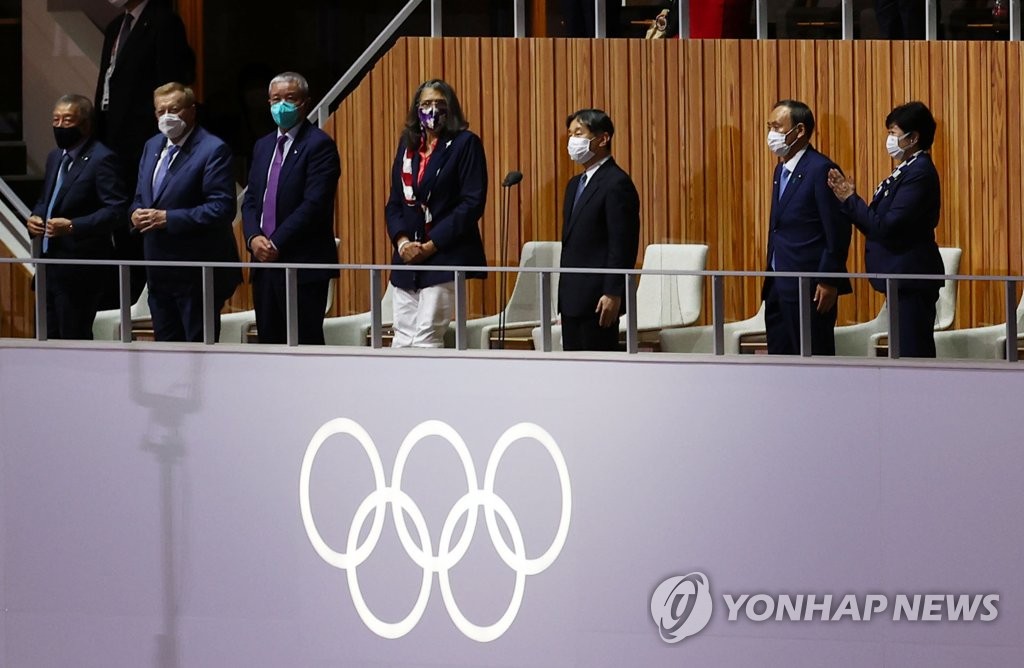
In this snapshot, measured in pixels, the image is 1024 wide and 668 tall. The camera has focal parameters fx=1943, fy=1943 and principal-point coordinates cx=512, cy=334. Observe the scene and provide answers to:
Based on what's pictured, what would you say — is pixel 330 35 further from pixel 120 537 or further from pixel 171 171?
pixel 120 537

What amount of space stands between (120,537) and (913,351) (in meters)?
2.45

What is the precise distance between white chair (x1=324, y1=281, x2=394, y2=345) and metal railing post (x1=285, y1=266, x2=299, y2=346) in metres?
0.09

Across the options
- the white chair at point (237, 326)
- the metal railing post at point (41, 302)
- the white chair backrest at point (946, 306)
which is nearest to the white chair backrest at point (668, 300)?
the white chair backrest at point (946, 306)

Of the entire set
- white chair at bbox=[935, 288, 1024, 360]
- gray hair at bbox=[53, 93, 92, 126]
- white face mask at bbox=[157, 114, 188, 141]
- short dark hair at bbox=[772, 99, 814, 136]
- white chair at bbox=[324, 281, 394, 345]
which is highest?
gray hair at bbox=[53, 93, 92, 126]

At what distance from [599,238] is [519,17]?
1.81m

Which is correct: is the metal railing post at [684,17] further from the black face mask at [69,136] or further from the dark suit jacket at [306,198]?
the black face mask at [69,136]

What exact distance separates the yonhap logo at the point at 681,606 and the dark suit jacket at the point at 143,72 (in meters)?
2.75

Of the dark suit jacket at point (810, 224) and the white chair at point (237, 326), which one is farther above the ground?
the dark suit jacket at point (810, 224)

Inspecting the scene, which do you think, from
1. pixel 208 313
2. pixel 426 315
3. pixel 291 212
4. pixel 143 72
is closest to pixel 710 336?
pixel 426 315

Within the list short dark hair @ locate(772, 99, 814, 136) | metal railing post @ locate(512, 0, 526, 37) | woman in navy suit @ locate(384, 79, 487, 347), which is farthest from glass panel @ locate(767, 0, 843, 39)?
woman in navy suit @ locate(384, 79, 487, 347)

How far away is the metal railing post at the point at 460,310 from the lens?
562 cm

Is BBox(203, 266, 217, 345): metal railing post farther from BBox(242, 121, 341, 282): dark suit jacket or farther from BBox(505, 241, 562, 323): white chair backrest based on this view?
BBox(505, 241, 562, 323): white chair backrest

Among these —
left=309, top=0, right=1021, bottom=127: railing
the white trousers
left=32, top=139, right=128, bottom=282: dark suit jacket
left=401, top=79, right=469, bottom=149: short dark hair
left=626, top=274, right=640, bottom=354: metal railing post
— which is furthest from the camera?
left=309, top=0, right=1021, bottom=127: railing

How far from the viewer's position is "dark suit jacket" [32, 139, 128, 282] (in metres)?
6.22
